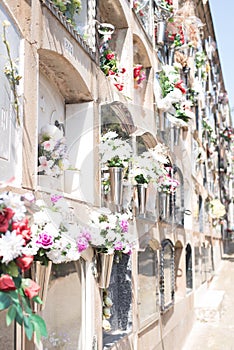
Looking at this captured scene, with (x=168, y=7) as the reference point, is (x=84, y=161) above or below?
below

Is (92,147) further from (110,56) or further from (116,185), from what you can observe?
(110,56)

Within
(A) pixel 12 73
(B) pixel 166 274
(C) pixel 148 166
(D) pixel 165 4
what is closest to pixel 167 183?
(C) pixel 148 166

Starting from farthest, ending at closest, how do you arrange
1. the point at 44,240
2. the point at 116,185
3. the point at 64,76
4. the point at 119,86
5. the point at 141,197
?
the point at 119,86
the point at 141,197
the point at 116,185
the point at 64,76
the point at 44,240

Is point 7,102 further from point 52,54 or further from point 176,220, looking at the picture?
point 176,220

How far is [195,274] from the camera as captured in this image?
37.5 feet

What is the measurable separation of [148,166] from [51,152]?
1.49 meters

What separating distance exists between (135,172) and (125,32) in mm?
2156

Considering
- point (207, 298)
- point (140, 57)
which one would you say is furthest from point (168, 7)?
point (207, 298)

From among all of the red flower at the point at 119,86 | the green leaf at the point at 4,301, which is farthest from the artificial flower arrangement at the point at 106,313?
the green leaf at the point at 4,301

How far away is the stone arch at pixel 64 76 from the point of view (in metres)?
4.20

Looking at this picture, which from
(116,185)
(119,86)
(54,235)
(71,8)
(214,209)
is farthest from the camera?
(214,209)

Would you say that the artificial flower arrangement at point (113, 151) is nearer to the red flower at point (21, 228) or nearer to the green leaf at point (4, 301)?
the red flower at point (21, 228)

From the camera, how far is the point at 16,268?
223 centimetres

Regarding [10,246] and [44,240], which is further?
[44,240]
